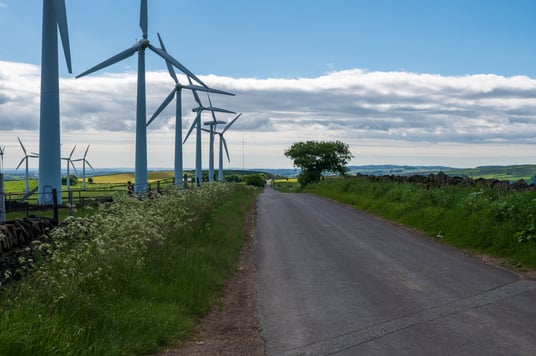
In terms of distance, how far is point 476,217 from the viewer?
56.2 feet

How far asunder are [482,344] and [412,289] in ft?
11.0

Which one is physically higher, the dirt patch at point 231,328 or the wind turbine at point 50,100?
the wind turbine at point 50,100

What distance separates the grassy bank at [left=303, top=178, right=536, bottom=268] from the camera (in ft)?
46.5

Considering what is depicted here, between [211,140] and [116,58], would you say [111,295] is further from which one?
[211,140]

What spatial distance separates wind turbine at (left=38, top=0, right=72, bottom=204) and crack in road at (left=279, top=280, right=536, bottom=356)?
62.4ft

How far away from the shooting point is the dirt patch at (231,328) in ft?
23.7

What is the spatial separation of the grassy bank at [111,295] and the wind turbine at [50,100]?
13415 mm

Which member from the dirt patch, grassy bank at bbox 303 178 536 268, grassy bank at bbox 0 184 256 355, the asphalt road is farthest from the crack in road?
grassy bank at bbox 303 178 536 268

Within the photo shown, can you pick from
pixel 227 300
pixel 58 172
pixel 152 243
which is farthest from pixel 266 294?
pixel 58 172

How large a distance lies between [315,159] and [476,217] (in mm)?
83646

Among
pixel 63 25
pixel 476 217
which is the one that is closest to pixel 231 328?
pixel 476 217

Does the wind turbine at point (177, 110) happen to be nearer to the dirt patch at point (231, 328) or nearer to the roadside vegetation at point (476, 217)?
the roadside vegetation at point (476, 217)

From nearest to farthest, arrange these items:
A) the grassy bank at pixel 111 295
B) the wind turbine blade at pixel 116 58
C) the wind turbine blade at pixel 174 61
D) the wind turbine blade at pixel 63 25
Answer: the grassy bank at pixel 111 295
the wind turbine blade at pixel 63 25
the wind turbine blade at pixel 116 58
the wind turbine blade at pixel 174 61

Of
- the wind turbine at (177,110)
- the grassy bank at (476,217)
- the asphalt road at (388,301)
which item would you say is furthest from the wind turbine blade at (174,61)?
the asphalt road at (388,301)
